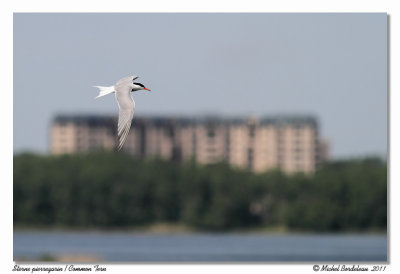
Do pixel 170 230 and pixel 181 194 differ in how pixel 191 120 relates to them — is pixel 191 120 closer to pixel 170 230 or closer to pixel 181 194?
pixel 181 194

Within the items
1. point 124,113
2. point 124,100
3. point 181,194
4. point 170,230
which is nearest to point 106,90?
point 124,100

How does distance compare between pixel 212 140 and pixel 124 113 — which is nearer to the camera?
pixel 124 113

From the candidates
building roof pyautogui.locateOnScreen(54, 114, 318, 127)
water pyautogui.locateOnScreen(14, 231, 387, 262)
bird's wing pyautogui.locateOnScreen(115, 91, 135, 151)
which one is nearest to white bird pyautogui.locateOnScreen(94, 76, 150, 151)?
bird's wing pyautogui.locateOnScreen(115, 91, 135, 151)

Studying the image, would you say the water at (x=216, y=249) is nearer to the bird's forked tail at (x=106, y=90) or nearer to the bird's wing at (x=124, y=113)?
the bird's forked tail at (x=106, y=90)

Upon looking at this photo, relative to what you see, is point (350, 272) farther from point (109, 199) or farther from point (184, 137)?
point (184, 137)

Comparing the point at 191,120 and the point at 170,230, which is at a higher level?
the point at 191,120

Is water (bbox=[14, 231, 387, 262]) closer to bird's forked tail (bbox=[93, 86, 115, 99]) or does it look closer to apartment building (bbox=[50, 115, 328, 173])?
apartment building (bbox=[50, 115, 328, 173])

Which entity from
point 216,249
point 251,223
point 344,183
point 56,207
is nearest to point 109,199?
Result: point 56,207
